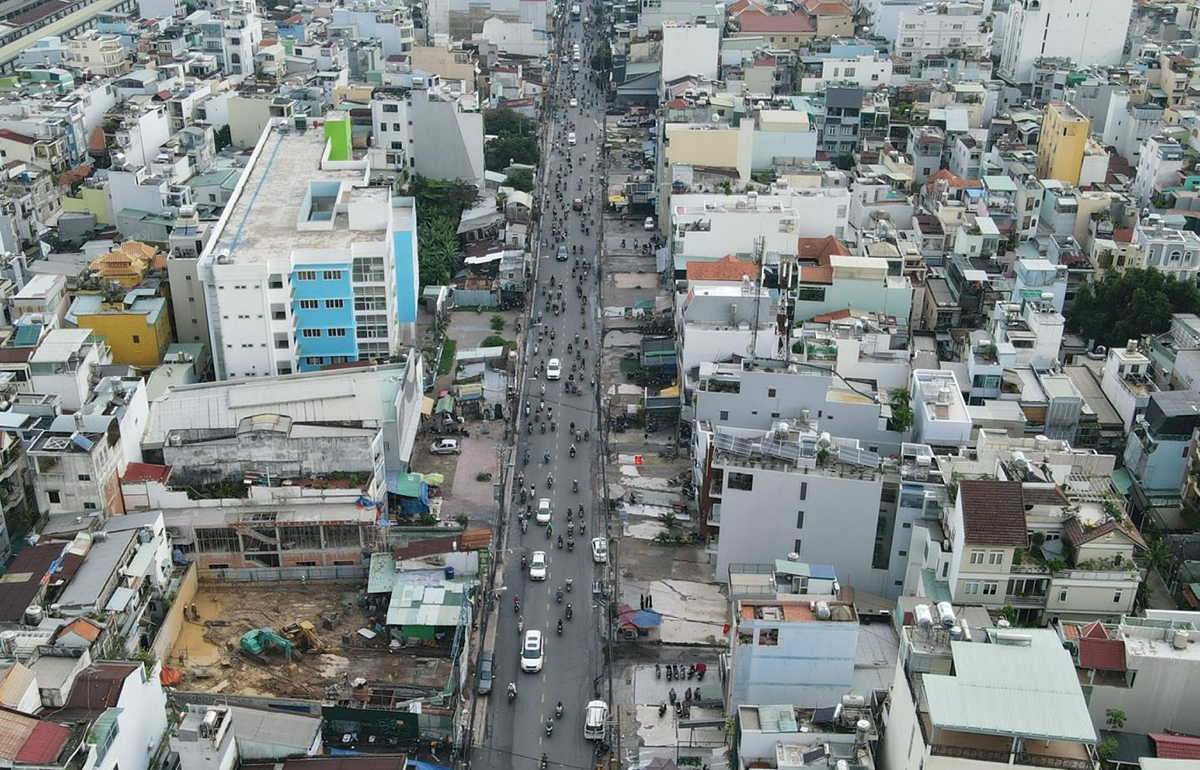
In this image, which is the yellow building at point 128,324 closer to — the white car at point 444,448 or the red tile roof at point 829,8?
the white car at point 444,448

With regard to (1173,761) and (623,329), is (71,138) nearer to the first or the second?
(623,329)

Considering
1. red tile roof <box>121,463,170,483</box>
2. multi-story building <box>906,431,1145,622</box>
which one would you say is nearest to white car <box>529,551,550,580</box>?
red tile roof <box>121,463,170,483</box>

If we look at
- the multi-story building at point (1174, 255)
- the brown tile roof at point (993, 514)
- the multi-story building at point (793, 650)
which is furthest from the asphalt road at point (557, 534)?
the multi-story building at point (1174, 255)

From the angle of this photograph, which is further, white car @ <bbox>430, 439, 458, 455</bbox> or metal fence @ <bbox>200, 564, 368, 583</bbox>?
white car @ <bbox>430, 439, 458, 455</bbox>

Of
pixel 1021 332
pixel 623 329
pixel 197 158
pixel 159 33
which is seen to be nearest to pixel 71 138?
pixel 197 158

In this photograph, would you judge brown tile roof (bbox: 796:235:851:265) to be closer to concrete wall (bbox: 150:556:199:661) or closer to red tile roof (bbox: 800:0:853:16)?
concrete wall (bbox: 150:556:199:661)

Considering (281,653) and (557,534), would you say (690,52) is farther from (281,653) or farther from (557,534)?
(281,653)

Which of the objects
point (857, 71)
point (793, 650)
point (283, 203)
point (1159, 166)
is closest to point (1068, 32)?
point (857, 71)
